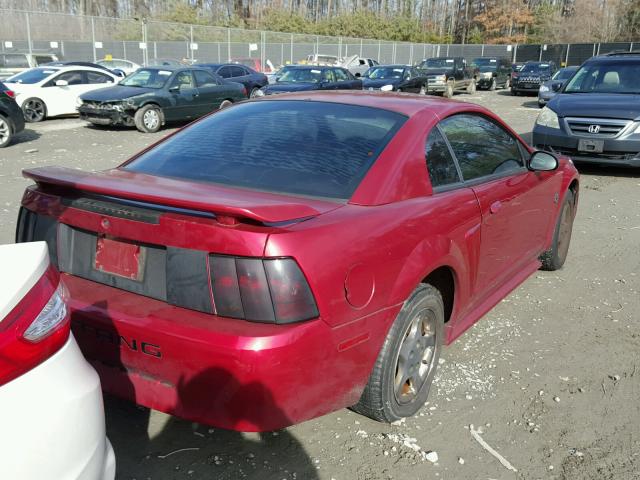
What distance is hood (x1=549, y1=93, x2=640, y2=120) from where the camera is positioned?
8961mm

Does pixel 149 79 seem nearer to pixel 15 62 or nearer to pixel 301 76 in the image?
pixel 301 76

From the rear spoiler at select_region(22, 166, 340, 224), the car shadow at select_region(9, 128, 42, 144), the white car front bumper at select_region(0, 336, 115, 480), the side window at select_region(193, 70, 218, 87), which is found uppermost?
the rear spoiler at select_region(22, 166, 340, 224)

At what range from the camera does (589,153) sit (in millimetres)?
9305

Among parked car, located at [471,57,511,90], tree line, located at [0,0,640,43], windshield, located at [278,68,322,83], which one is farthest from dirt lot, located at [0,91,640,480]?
tree line, located at [0,0,640,43]

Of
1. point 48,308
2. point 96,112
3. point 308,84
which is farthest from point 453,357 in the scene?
point 308,84

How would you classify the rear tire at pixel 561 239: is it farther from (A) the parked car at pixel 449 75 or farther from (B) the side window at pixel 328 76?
(A) the parked car at pixel 449 75

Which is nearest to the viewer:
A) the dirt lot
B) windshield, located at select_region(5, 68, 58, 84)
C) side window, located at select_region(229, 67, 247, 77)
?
the dirt lot

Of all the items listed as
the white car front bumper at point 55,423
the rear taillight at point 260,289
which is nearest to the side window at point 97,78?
the rear taillight at point 260,289

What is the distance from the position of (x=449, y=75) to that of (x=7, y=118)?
66.1 feet

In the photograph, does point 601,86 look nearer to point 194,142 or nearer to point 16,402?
point 194,142

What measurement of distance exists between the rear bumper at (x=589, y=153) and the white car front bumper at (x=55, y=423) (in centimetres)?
896

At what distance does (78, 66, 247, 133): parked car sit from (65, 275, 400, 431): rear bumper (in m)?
12.4

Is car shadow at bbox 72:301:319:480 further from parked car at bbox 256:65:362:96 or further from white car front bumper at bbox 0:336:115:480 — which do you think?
parked car at bbox 256:65:362:96

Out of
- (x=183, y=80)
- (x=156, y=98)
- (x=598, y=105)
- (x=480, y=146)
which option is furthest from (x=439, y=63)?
(x=480, y=146)
